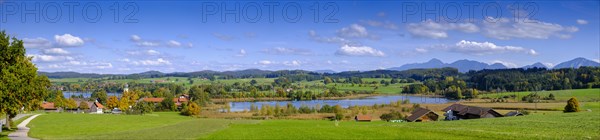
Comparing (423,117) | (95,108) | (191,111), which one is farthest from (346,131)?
(95,108)

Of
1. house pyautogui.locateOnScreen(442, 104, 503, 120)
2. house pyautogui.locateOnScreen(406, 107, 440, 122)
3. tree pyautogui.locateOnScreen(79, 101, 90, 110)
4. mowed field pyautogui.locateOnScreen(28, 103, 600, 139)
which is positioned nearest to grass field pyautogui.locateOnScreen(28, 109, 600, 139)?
mowed field pyautogui.locateOnScreen(28, 103, 600, 139)

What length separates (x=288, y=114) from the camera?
4139 inches

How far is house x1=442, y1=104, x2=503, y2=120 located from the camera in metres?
80.7

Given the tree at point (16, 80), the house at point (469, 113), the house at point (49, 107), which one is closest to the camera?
the tree at point (16, 80)

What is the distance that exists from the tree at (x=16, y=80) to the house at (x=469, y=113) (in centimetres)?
6646

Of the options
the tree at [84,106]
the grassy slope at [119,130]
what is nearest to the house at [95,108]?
the tree at [84,106]

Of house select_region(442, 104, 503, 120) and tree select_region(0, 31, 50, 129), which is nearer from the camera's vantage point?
tree select_region(0, 31, 50, 129)

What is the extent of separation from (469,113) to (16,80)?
72.0 meters

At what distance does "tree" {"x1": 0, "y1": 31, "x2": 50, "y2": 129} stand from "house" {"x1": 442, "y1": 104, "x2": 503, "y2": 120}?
66465mm

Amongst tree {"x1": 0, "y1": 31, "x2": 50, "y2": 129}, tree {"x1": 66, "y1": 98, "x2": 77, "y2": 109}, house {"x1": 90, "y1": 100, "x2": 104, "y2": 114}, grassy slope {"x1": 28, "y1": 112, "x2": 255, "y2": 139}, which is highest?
tree {"x1": 0, "y1": 31, "x2": 50, "y2": 129}

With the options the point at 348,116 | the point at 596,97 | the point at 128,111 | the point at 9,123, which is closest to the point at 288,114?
the point at 348,116

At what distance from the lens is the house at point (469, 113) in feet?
265

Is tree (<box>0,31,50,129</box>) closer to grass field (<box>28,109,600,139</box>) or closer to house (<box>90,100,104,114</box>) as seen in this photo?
grass field (<box>28,109,600,139</box>)

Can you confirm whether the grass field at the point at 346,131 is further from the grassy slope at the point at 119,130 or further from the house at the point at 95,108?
the house at the point at 95,108
